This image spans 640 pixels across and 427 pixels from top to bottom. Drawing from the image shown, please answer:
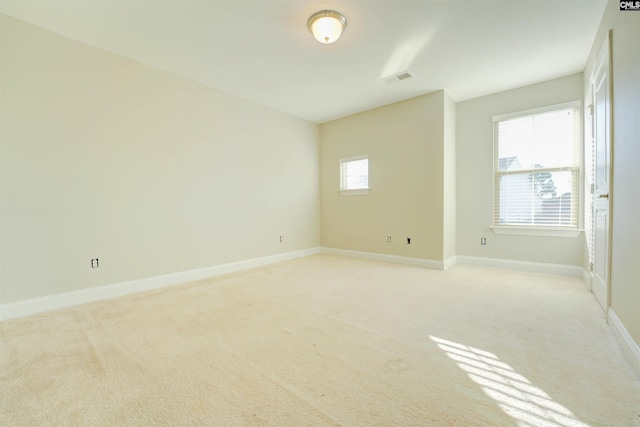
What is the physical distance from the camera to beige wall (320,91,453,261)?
→ 4.13m

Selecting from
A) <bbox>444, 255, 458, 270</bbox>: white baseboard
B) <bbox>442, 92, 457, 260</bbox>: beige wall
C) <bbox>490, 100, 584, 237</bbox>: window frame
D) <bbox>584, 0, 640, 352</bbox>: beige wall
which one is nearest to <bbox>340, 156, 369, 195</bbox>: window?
<bbox>442, 92, 457, 260</bbox>: beige wall

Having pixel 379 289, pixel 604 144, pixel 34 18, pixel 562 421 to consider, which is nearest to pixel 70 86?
pixel 34 18

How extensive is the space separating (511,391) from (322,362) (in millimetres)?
1020

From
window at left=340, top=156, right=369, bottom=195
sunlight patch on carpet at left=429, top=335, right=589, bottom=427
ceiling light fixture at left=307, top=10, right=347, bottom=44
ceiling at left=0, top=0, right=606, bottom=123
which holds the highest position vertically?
ceiling at left=0, top=0, right=606, bottom=123

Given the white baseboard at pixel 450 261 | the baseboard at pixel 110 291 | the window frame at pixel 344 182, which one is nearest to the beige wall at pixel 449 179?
the white baseboard at pixel 450 261

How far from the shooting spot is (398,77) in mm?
3551

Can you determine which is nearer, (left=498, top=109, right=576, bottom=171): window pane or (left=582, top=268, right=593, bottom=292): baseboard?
(left=582, top=268, right=593, bottom=292): baseboard

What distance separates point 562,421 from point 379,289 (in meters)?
1.97

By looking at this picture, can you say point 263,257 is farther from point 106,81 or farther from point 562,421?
point 562,421

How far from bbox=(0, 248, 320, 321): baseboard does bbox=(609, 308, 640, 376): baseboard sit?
4017 millimetres

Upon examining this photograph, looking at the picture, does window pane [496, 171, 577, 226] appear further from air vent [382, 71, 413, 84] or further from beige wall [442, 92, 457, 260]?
air vent [382, 71, 413, 84]

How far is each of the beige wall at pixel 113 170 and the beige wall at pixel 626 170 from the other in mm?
4069

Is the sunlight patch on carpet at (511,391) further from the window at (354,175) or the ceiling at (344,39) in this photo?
the window at (354,175)

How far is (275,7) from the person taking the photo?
2.27 meters
